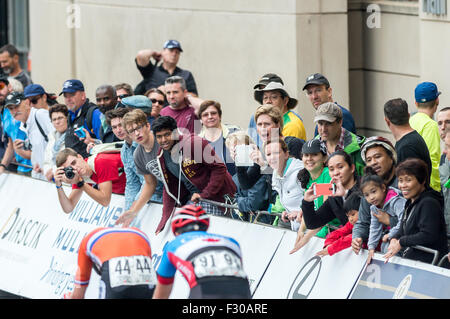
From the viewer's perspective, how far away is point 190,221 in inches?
287

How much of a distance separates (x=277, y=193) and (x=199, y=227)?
2207mm

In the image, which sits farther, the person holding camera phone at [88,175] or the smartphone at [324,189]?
the person holding camera phone at [88,175]

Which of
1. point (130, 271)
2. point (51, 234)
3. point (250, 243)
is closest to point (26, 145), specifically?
point (51, 234)

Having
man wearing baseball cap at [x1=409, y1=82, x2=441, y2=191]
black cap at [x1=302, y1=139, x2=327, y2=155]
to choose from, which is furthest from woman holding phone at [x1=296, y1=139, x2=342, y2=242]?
man wearing baseball cap at [x1=409, y1=82, x2=441, y2=191]

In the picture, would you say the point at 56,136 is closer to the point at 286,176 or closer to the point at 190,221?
the point at 286,176

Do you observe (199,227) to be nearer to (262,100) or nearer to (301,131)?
(301,131)

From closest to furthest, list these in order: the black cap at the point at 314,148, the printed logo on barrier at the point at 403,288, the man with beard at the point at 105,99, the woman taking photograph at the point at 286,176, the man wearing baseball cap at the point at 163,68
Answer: the printed logo on barrier at the point at 403,288 < the black cap at the point at 314,148 < the woman taking photograph at the point at 286,176 < the man with beard at the point at 105,99 < the man wearing baseball cap at the point at 163,68

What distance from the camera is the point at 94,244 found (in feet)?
25.7

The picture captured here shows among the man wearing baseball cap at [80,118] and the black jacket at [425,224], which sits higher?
the man wearing baseball cap at [80,118]

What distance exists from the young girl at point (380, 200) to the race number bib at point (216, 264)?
1.41 meters

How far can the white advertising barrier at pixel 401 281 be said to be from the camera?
7.37m

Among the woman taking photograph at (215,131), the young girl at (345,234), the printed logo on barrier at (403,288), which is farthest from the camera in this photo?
the woman taking photograph at (215,131)

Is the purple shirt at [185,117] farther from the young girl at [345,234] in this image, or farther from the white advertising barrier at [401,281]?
the white advertising barrier at [401,281]

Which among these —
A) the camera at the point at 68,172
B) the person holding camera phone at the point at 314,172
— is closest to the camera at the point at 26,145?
the camera at the point at 68,172
